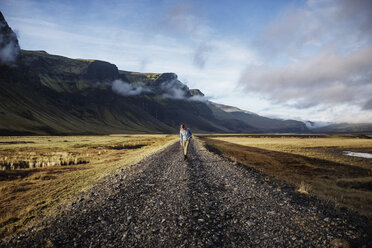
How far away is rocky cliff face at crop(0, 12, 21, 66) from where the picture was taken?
177875mm

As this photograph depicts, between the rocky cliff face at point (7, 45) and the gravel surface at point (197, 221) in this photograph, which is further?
the rocky cliff face at point (7, 45)

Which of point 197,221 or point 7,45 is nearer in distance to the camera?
point 197,221

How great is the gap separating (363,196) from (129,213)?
15934 mm

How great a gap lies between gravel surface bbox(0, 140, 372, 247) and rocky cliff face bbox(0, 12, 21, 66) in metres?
241

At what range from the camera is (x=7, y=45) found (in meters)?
183

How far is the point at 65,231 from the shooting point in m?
6.27

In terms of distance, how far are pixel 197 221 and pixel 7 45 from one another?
262m

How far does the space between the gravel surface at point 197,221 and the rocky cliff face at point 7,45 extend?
9487 inches

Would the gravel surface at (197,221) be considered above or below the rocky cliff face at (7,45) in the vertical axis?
below

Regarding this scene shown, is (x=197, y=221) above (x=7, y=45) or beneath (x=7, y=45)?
beneath

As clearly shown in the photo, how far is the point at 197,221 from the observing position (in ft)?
21.4

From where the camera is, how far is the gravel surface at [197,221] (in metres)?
5.52

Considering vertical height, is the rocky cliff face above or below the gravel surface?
above

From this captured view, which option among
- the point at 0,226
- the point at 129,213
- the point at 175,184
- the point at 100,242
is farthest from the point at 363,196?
the point at 0,226
